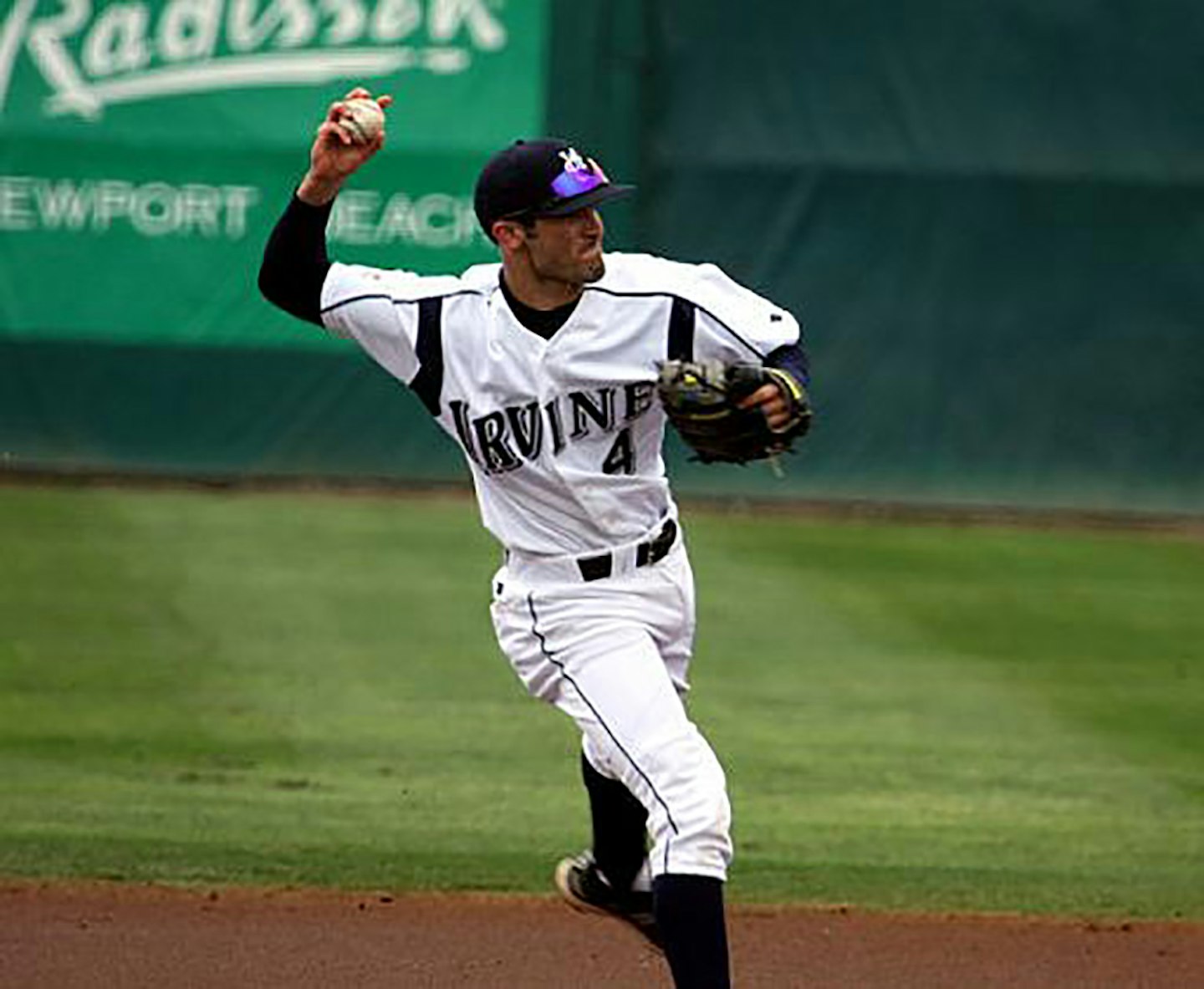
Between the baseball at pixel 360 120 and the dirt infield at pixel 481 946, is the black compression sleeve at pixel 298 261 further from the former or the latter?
the dirt infield at pixel 481 946

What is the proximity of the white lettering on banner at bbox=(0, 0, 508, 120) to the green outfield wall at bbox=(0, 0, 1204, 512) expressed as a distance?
0.04 feet

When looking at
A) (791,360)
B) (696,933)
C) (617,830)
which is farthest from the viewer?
(617,830)

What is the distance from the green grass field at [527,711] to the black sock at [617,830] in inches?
42.9

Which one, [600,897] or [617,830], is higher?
[617,830]

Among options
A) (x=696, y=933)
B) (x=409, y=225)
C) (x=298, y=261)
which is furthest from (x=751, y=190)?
(x=696, y=933)

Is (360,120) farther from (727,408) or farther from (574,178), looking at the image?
(727,408)

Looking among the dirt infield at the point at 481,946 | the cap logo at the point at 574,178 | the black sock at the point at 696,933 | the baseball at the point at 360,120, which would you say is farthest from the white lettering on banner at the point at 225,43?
the black sock at the point at 696,933

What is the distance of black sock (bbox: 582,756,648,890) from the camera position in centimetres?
571

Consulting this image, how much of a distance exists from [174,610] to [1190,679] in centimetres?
369

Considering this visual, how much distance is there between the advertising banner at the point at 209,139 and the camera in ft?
41.1

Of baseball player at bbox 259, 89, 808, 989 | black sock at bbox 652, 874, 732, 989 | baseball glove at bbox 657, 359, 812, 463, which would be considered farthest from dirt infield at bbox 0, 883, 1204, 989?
baseball glove at bbox 657, 359, 812, 463

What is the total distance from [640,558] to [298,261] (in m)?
0.92

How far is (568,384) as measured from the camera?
5289mm

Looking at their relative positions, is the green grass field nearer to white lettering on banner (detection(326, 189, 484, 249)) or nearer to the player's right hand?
white lettering on banner (detection(326, 189, 484, 249))
